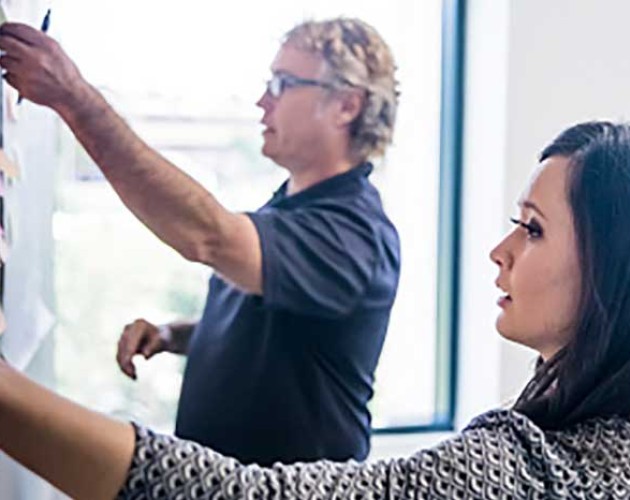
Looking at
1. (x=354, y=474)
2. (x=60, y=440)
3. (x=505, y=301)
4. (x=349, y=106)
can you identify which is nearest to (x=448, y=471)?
(x=354, y=474)

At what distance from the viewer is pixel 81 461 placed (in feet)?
3.06

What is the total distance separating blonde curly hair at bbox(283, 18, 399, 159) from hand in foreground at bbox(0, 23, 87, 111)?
0.78 metres

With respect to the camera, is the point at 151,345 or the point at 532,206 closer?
the point at 532,206

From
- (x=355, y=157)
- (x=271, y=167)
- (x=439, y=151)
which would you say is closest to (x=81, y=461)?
(x=355, y=157)

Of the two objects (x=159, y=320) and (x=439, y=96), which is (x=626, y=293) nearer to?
(x=159, y=320)

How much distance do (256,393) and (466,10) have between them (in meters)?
1.31

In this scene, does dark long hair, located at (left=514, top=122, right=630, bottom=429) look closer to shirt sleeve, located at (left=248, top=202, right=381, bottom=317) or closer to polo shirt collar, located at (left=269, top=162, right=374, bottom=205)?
shirt sleeve, located at (left=248, top=202, right=381, bottom=317)

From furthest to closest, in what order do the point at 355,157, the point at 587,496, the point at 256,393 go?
the point at 355,157, the point at 256,393, the point at 587,496

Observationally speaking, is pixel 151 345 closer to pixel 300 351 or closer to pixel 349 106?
pixel 300 351

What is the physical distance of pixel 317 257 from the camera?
164cm

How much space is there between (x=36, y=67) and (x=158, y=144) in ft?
3.79

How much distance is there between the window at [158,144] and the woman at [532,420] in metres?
1.04

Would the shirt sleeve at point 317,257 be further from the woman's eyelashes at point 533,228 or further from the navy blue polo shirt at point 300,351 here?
the woman's eyelashes at point 533,228

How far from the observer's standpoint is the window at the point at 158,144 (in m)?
Result: 2.16
